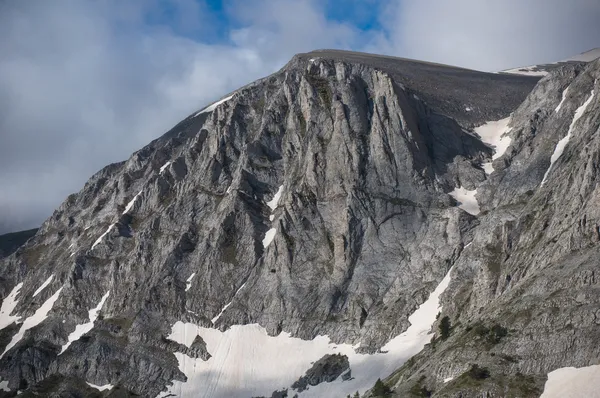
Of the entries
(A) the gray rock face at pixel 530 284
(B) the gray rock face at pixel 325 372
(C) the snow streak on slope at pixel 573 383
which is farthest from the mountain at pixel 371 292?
(C) the snow streak on slope at pixel 573 383

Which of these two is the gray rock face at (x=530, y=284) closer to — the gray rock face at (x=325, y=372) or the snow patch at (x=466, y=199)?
the snow patch at (x=466, y=199)

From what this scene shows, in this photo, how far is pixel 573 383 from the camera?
105m

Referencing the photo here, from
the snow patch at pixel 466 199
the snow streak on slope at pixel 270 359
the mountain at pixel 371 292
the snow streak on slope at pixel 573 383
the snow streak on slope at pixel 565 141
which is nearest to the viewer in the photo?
the snow streak on slope at pixel 573 383

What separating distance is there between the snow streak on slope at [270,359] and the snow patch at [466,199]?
27.7 meters

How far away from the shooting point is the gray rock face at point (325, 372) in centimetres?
16175

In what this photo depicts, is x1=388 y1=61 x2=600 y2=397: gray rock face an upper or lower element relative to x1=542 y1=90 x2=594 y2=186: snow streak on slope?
lower

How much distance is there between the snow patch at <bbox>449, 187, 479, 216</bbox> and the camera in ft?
619

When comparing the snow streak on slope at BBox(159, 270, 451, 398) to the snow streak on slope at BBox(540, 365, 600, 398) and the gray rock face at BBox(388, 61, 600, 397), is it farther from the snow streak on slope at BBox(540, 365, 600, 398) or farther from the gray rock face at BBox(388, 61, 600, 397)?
the snow streak on slope at BBox(540, 365, 600, 398)

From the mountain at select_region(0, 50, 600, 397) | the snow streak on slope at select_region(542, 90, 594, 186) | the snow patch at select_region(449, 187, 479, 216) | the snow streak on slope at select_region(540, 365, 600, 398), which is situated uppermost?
the snow streak on slope at select_region(542, 90, 594, 186)

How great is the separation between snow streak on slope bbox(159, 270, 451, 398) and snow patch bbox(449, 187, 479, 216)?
27.7 metres

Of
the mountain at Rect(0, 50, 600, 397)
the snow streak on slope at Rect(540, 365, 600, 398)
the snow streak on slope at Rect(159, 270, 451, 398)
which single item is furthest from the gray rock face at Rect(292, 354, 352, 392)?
the snow streak on slope at Rect(540, 365, 600, 398)

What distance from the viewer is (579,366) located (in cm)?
10750

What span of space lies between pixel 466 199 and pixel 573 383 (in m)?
93.5

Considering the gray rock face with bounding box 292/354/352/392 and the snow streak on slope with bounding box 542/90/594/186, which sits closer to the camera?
the gray rock face with bounding box 292/354/352/392
